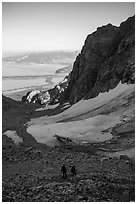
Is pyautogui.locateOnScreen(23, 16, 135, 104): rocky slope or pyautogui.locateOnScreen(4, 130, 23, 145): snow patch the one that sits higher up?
pyautogui.locateOnScreen(23, 16, 135, 104): rocky slope

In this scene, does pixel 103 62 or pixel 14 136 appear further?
pixel 103 62

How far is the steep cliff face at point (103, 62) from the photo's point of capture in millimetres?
69025

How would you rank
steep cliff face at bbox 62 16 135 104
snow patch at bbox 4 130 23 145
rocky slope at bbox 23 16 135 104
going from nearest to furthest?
snow patch at bbox 4 130 23 145 < rocky slope at bbox 23 16 135 104 < steep cliff face at bbox 62 16 135 104

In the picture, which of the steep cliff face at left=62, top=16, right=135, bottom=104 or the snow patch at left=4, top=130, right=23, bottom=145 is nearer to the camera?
the snow patch at left=4, top=130, right=23, bottom=145

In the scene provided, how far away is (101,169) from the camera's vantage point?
31.5 meters

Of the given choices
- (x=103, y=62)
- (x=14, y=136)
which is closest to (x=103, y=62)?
(x=103, y=62)

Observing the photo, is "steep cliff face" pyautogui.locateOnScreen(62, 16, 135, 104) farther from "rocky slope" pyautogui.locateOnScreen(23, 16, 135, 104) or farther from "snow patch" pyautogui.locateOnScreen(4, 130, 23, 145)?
"snow patch" pyautogui.locateOnScreen(4, 130, 23, 145)

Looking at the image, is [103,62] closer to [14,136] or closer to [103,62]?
[103,62]

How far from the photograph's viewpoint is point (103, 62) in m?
83.9

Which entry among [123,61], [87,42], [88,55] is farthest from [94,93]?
[87,42]

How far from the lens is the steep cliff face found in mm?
69025

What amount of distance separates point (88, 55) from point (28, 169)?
6036cm

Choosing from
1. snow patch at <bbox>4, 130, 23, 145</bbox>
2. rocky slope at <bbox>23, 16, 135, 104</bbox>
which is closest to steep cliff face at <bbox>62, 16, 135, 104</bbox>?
rocky slope at <bbox>23, 16, 135, 104</bbox>

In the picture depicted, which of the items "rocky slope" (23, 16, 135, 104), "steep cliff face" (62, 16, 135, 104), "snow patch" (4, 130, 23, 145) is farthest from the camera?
"steep cliff face" (62, 16, 135, 104)
